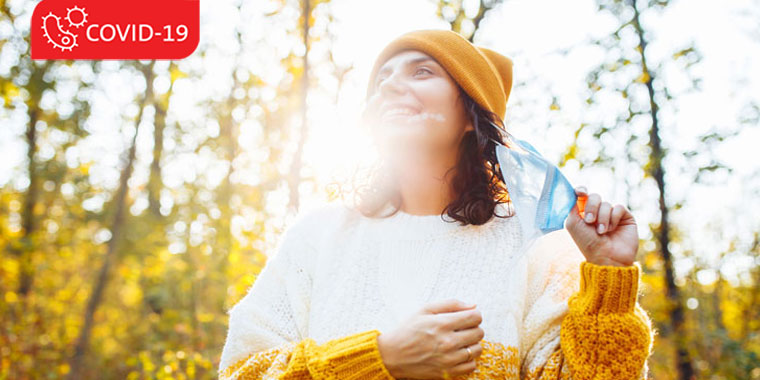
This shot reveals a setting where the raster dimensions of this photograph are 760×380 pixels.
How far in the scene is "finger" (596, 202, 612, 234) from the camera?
140 cm

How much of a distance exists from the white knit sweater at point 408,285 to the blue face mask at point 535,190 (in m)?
0.14

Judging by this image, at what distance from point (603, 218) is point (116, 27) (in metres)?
3.82

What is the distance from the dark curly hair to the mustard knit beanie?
46mm

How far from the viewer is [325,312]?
1660 millimetres

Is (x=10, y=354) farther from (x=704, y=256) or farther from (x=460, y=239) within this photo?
(x=704, y=256)

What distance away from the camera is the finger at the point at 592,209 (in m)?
1.42

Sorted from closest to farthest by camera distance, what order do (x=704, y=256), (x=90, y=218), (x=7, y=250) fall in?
(x=704, y=256), (x=7, y=250), (x=90, y=218)

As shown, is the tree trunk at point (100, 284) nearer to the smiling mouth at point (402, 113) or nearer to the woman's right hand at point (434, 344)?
the smiling mouth at point (402, 113)

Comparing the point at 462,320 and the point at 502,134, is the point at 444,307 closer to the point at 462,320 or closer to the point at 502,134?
the point at 462,320

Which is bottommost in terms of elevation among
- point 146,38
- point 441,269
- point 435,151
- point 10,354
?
point 10,354

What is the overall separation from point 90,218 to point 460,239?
8755 millimetres

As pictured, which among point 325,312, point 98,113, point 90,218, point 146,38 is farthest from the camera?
point 90,218

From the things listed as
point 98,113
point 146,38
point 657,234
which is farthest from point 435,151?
point 98,113

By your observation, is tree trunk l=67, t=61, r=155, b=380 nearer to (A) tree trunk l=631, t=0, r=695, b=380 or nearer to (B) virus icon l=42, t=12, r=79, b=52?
(B) virus icon l=42, t=12, r=79, b=52
